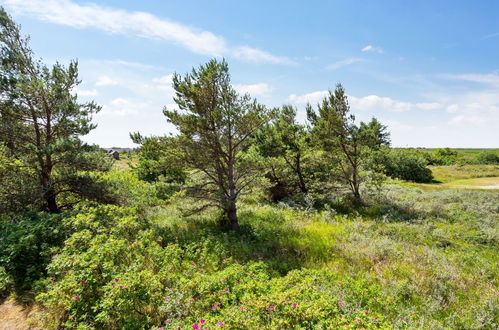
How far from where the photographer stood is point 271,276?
6.10 m

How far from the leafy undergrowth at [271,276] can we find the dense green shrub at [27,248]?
65 cm

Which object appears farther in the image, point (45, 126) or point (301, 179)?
point (301, 179)

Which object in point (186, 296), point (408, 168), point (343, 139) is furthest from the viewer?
point (408, 168)

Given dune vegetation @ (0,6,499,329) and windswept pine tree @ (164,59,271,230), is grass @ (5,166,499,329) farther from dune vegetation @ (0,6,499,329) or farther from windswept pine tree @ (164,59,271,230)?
windswept pine tree @ (164,59,271,230)

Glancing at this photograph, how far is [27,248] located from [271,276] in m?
6.63

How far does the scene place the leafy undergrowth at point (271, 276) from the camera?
13.3 feet

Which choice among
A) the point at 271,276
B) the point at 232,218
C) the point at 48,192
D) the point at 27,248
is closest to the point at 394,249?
the point at 271,276

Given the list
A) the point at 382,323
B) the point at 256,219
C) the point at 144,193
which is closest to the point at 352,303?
the point at 382,323

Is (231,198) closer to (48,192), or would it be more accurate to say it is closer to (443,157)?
Answer: (48,192)

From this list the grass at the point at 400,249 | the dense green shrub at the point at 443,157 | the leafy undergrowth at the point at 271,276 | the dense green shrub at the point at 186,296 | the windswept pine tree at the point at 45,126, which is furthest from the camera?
the dense green shrub at the point at 443,157

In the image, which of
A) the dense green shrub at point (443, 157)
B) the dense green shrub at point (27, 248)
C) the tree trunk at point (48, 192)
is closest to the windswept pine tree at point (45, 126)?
the tree trunk at point (48, 192)

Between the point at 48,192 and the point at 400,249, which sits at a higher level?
the point at 48,192

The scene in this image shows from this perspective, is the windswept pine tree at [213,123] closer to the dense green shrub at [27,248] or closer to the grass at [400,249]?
the grass at [400,249]

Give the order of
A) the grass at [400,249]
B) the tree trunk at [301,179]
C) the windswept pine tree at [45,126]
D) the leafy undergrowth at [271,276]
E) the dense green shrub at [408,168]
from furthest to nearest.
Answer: the dense green shrub at [408,168], the tree trunk at [301,179], the windswept pine tree at [45,126], the grass at [400,249], the leafy undergrowth at [271,276]
